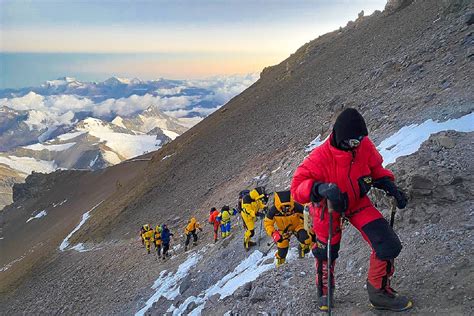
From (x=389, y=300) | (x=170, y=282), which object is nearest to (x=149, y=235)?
(x=170, y=282)

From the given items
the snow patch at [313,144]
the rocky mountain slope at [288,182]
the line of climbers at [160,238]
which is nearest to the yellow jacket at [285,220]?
the rocky mountain slope at [288,182]

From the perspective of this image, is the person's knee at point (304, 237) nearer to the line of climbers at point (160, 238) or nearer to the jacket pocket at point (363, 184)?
the jacket pocket at point (363, 184)

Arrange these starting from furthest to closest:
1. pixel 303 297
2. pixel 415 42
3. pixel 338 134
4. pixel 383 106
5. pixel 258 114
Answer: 1. pixel 258 114
2. pixel 415 42
3. pixel 383 106
4. pixel 303 297
5. pixel 338 134

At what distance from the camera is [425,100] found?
16.2m

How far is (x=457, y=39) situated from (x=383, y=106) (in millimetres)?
5371

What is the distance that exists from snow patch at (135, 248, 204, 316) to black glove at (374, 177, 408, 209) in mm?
11359

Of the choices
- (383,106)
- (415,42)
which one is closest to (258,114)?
(415,42)

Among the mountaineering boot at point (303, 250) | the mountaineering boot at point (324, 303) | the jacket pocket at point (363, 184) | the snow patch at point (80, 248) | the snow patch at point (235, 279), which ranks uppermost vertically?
the jacket pocket at point (363, 184)

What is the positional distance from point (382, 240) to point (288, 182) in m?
13.9

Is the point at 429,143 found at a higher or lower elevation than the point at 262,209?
higher

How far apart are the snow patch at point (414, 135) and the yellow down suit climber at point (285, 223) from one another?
3281mm

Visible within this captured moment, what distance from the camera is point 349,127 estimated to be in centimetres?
633

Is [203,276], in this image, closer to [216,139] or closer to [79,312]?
[79,312]

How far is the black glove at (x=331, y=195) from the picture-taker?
607 centimetres
